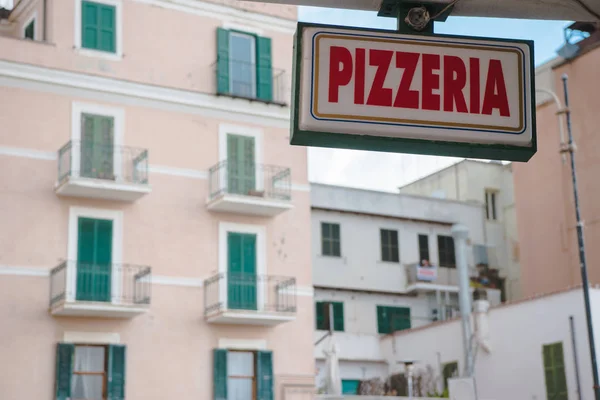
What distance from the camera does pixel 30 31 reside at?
31109mm

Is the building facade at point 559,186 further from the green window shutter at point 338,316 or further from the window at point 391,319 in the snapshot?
the green window shutter at point 338,316

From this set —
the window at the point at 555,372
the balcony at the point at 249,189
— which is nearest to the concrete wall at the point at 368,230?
the balcony at the point at 249,189

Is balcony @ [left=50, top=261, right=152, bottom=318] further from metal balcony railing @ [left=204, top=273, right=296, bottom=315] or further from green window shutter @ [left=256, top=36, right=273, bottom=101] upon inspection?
green window shutter @ [left=256, top=36, right=273, bottom=101]

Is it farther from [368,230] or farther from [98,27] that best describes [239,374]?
[368,230]

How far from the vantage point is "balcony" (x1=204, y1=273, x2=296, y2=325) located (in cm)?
2934

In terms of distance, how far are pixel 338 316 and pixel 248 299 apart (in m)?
11.1

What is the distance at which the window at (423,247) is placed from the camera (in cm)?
4275

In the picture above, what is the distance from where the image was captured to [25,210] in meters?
27.8

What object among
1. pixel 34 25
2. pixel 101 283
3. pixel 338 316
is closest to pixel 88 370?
pixel 101 283

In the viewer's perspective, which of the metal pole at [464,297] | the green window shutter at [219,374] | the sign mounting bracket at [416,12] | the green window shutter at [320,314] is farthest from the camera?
the green window shutter at [320,314]

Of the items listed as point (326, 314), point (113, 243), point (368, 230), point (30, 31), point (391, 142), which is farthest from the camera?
point (368, 230)

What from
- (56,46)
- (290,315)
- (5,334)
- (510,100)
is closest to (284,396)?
(290,315)

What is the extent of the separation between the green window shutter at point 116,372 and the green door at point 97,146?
4.54 m

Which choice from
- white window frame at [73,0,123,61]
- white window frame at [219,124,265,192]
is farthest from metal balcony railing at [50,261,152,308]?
white window frame at [73,0,123,61]
